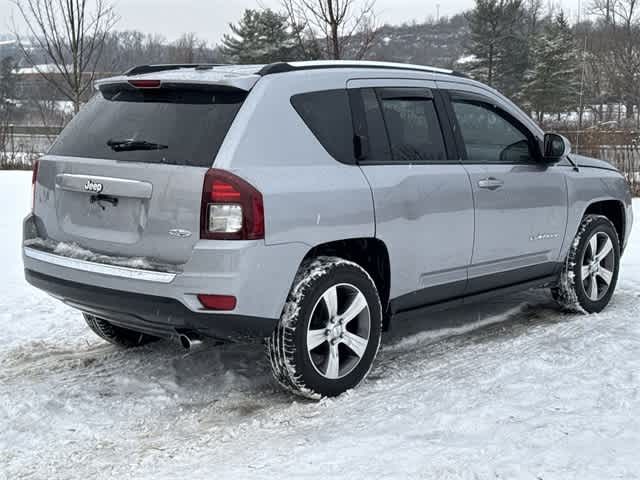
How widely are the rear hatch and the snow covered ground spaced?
2.79 feet

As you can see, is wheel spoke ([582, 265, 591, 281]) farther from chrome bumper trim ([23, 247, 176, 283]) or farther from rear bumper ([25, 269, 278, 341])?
chrome bumper trim ([23, 247, 176, 283])

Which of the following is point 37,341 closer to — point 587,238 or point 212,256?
point 212,256

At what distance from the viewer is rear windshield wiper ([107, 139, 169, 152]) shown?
4004 mm

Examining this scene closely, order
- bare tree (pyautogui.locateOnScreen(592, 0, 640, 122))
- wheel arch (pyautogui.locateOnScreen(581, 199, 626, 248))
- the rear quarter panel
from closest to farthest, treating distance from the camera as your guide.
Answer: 1. the rear quarter panel
2. wheel arch (pyautogui.locateOnScreen(581, 199, 626, 248))
3. bare tree (pyautogui.locateOnScreen(592, 0, 640, 122))

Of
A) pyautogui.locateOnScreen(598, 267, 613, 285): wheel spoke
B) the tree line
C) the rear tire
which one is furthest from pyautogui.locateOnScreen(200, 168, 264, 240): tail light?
the tree line

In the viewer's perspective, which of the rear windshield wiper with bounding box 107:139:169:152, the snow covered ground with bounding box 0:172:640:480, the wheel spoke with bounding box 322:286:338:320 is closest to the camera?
the snow covered ground with bounding box 0:172:640:480

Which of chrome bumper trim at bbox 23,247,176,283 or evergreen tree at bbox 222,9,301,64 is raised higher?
evergreen tree at bbox 222,9,301,64

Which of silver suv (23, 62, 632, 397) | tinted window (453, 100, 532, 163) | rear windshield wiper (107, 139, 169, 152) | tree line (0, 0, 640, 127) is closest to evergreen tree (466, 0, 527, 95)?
tree line (0, 0, 640, 127)

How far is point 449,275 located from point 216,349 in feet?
5.19

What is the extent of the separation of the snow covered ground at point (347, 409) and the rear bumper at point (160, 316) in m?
0.45

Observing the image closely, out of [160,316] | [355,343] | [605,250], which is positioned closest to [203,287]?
[160,316]

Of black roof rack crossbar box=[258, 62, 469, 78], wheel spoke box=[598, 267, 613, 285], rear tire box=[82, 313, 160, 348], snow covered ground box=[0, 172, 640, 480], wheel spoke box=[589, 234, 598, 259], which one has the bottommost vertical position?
snow covered ground box=[0, 172, 640, 480]

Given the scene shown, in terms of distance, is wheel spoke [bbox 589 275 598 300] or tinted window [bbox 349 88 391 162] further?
wheel spoke [bbox 589 275 598 300]

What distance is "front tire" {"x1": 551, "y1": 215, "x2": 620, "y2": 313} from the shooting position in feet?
19.7
